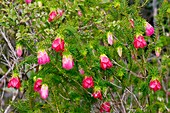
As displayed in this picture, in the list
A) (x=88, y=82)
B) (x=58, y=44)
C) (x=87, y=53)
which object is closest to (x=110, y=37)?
(x=87, y=53)

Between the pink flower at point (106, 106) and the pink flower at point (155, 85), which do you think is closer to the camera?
the pink flower at point (155, 85)

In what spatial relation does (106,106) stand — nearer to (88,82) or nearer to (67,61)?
(88,82)

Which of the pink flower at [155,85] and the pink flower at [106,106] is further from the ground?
the pink flower at [155,85]

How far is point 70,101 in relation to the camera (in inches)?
115

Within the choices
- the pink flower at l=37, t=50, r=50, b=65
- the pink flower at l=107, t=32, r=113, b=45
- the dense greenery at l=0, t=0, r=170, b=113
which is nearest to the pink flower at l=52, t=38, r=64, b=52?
the dense greenery at l=0, t=0, r=170, b=113

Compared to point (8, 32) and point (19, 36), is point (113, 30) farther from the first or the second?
point (8, 32)

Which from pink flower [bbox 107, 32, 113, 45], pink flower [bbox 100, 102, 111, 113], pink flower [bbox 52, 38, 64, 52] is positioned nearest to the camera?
pink flower [bbox 52, 38, 64, 52]

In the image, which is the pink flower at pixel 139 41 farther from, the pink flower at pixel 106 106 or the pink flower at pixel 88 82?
the pink flower at pixel 106 106

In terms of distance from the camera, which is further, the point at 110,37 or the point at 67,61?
the point at 110,37

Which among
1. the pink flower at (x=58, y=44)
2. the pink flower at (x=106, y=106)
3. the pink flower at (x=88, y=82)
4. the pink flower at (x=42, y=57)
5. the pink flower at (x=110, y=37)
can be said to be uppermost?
the pink flower at (x=58, y=44)

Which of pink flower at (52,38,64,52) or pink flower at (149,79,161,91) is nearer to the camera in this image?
pink flower at (52,38,64,52)

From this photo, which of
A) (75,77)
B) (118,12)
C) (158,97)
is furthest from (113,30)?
(158,97)

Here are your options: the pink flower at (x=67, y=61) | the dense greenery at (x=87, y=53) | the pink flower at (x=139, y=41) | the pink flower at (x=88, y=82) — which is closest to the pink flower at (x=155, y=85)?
the dense greenery at (x=87, y=53)

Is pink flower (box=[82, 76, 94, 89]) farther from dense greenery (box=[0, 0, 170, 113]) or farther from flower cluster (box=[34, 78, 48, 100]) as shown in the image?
flower cluster (box=[34, 78, 48, 100])
